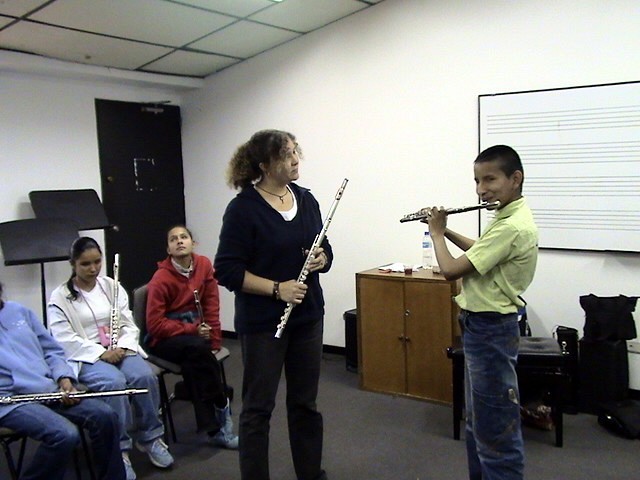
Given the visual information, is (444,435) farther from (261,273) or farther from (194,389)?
(261,273)

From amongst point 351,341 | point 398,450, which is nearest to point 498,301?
point 398,450

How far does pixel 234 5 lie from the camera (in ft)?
11.9

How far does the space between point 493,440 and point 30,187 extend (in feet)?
12.0

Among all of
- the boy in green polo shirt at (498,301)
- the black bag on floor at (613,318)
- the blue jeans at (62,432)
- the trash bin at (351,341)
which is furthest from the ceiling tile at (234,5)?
the black bag on floor at (613,318)

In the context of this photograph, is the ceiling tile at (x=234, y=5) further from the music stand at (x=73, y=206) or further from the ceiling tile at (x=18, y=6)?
the music stand at (x=73, y=206)

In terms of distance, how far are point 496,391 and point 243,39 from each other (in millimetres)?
3310

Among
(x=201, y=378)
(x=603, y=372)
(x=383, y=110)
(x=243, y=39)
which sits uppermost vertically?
(x=243, y=39)

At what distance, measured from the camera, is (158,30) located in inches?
152

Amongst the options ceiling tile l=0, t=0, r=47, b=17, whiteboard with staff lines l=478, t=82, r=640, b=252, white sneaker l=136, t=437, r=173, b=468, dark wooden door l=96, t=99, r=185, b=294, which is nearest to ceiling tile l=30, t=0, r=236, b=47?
ceiling tile l=0, t=0, r=47, b=17

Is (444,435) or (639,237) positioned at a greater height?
(639,237)

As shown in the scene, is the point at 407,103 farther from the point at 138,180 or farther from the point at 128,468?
the point at 128,468

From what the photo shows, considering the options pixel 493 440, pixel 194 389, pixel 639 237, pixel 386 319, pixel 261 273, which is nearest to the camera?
pixel 493 440

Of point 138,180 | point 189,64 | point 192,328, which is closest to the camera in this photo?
point 192,328

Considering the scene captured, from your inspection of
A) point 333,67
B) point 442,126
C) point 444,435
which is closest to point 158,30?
point 333,67
